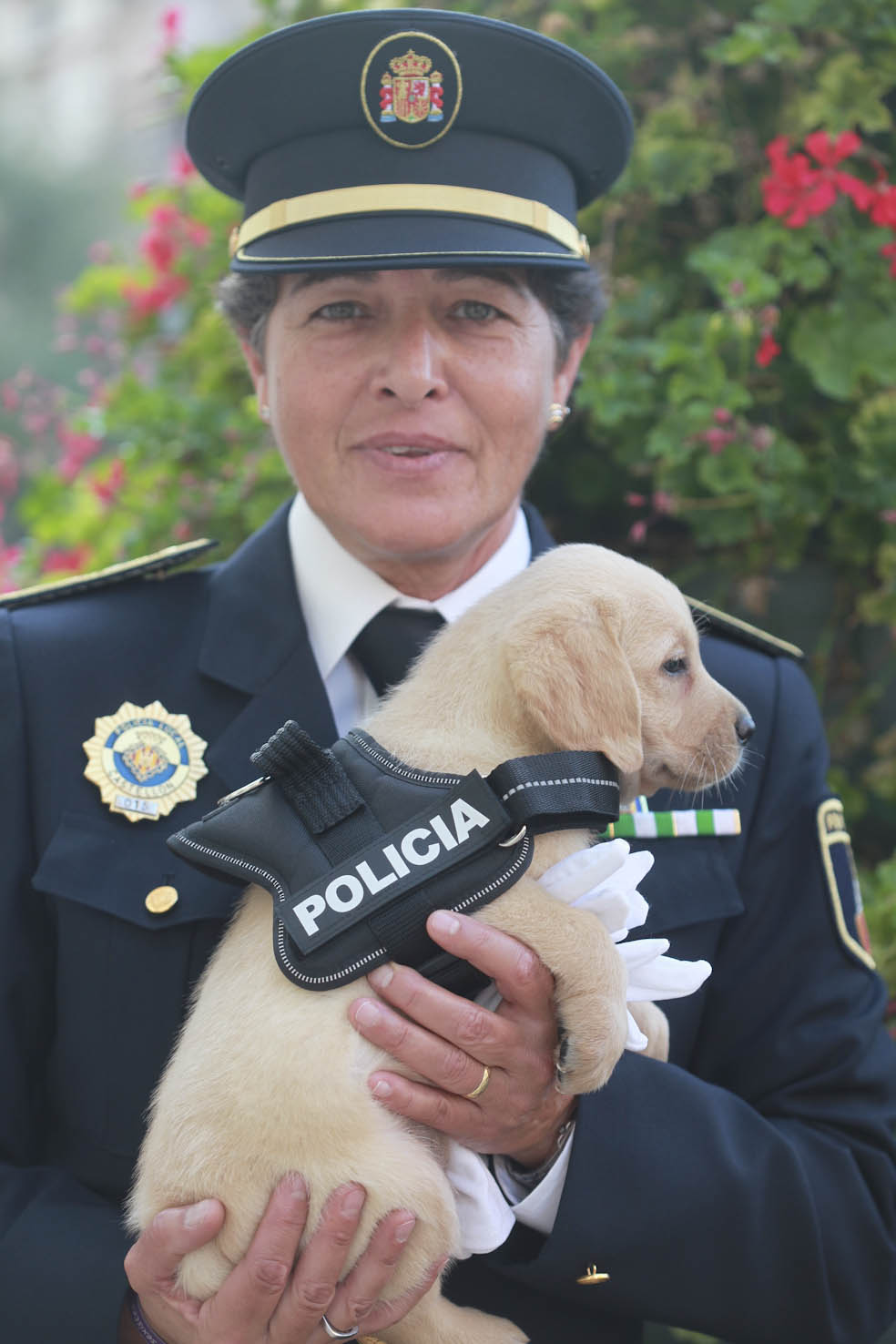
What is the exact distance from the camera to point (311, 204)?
8.37ft

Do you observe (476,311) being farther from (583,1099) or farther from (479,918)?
(583,1099)

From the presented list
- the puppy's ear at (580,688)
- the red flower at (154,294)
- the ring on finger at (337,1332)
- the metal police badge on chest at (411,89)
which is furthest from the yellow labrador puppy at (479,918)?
the red flower at (154,294)

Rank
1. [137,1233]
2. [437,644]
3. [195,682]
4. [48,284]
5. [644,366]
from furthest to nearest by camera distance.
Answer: [48,284] → [644,366] → [195,682] → [437,644] → [137,1233]

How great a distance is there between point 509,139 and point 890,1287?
2.60 meters

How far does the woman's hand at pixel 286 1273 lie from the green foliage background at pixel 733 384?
1.79 metres

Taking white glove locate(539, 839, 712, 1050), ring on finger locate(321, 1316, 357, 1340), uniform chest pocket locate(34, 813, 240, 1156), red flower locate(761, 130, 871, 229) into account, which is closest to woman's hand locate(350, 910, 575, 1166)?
white glove locate(539, 839, 712, 1050)

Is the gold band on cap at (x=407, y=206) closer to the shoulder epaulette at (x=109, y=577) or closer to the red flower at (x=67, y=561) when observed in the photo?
the shoulder epaulette at (x=109, y=577)

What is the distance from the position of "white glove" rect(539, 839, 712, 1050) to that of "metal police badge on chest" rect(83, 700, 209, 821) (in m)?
0.83

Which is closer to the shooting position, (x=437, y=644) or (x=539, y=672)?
(x=539, y=672)

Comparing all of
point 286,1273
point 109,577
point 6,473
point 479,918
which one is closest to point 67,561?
point 6,473

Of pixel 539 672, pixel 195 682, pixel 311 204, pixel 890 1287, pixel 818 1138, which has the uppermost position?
pixel 311 204

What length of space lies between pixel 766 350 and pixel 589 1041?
6.77ft

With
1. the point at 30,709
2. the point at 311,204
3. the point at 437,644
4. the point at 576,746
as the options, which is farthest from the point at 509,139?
the point at 30,709

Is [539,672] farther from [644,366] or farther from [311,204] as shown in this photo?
[644,366]
